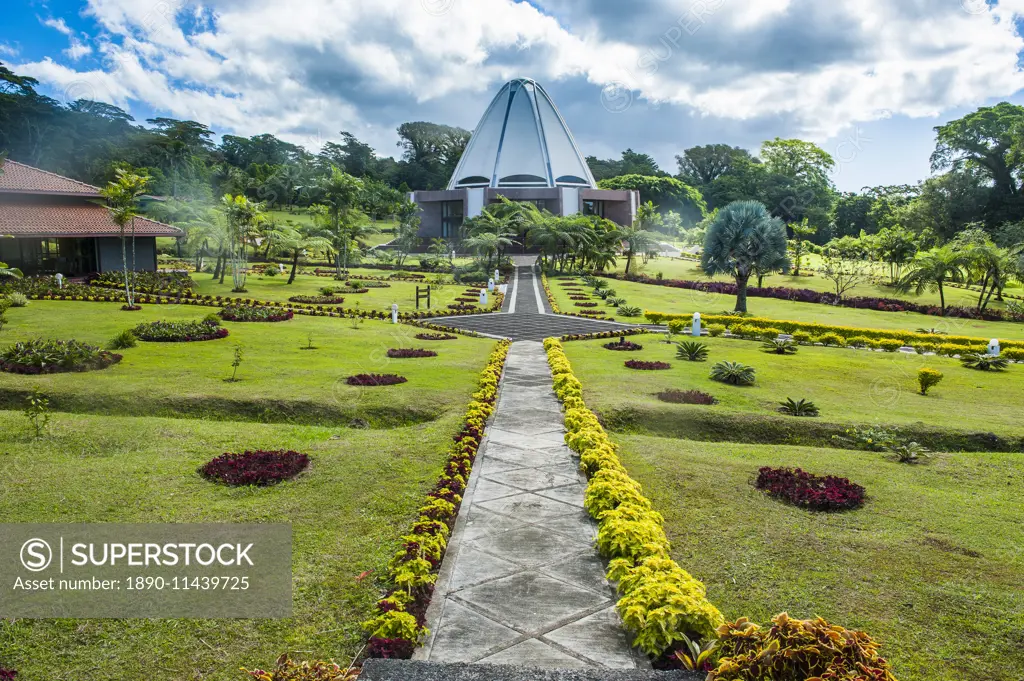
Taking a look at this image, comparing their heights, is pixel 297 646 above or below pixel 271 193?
below

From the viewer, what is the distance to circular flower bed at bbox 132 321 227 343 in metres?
18.1

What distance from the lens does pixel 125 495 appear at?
7477 mm

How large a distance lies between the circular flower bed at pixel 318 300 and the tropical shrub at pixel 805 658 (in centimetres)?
2676

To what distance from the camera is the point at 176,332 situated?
18438 mm

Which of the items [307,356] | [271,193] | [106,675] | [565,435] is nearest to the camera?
[106,675]

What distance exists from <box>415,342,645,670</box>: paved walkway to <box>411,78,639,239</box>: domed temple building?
2405 inches

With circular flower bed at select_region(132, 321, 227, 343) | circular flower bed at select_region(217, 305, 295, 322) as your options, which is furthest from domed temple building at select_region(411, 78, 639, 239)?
circular flower bed at select_region(132, 321, 227, 343)

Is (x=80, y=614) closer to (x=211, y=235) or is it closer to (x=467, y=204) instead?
(x=211, y=235)

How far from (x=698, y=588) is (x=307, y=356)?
44.1 ft

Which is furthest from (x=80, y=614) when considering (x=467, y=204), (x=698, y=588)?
(x=467, y=204)

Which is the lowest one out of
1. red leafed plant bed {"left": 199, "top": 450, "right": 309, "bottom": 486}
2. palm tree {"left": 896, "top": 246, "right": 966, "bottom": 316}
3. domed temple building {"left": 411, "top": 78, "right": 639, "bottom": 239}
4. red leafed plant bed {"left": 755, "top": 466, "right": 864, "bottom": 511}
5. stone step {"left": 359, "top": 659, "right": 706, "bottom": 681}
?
red leafed plant bed {"left": 755, "top": 466, "right": 864, "bottom": 511}

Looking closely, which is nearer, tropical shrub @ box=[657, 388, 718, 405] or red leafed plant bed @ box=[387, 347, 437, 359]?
tropical shrub @ box=[657, 388, 718, 405]

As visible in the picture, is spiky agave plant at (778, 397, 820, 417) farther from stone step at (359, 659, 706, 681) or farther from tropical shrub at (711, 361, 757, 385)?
stone step at (359, 659, 706, 681)

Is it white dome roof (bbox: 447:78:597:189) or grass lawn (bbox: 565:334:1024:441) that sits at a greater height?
white dome roof (bbox: 447:78:597:189)
